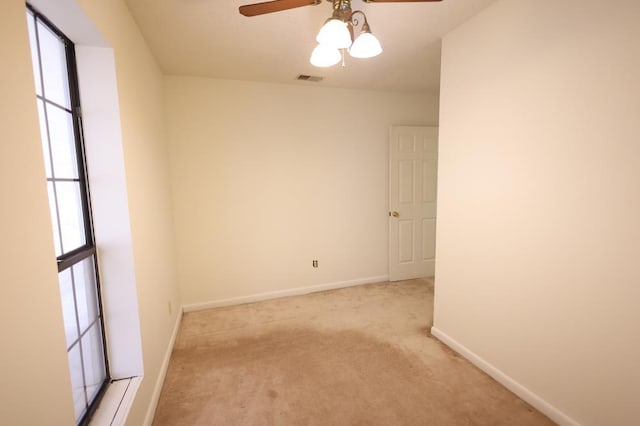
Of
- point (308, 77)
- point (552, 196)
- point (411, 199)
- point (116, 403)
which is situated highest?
point (308, 77)

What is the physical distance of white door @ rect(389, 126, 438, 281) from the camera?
157 inches

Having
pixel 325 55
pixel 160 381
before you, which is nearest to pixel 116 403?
pixel 160 381

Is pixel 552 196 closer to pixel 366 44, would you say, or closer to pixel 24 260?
pixel 366 44

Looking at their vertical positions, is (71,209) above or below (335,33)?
below

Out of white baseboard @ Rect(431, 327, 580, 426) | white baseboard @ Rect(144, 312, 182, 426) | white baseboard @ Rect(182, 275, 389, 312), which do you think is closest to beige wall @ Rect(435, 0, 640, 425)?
white baseboard @ Rect(431, 327, 580, 426)

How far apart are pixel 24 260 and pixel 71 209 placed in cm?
77

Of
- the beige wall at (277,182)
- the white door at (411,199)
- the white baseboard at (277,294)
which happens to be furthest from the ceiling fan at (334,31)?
the white baseboard at (277,294)

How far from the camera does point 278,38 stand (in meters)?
2.37

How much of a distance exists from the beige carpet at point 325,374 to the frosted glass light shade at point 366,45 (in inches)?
82.0

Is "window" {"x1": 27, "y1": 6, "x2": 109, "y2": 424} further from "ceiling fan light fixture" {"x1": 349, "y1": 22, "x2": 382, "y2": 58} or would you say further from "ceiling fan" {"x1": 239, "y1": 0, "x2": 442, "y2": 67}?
"ceiling fan light fixture" {"x1": 349, "y1": 22, "x2": 382, "y2": 58}

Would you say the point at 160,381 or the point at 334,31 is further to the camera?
the point at 160,381

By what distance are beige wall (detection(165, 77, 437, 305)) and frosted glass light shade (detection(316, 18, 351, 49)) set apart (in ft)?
6.83

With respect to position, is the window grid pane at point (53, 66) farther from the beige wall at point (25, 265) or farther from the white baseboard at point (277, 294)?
the white baseboard at point (277, 294)

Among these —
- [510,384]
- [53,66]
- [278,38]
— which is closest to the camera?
[53,66]
